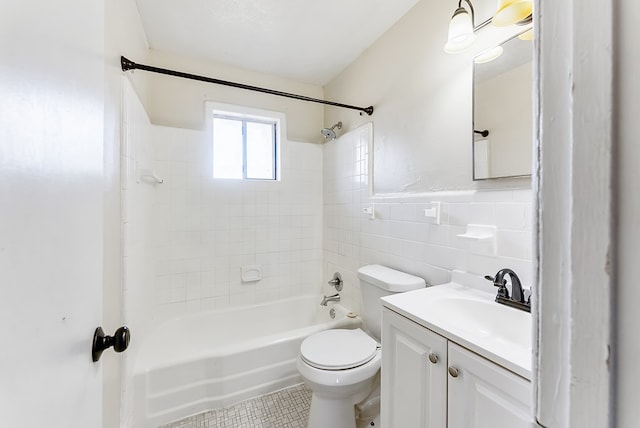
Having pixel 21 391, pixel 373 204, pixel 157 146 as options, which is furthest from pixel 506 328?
pixel 157 146

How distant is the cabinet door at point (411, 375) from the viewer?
88 centimetres

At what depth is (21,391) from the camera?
0.33 meters

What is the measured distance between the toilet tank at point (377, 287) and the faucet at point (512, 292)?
413mm

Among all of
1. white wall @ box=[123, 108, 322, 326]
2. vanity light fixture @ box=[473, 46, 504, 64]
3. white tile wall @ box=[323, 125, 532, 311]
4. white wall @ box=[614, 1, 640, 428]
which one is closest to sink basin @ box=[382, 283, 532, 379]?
white tile wall @ box=[323, 125, 532, 311]

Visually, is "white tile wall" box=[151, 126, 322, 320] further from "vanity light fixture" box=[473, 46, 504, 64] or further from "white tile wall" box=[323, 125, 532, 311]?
"vanity light fixture" box=[473, 46, 504, 64]

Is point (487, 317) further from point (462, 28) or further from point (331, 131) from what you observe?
point (331, 131)

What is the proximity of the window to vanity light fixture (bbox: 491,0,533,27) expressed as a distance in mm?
1859

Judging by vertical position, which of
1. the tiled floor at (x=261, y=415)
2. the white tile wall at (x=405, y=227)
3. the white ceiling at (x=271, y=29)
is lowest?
the tiled floor at (x=261, y=415)

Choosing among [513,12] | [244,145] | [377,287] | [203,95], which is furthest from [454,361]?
[203,95]

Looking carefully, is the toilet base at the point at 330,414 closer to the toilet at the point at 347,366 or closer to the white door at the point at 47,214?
the toilet at the point at 347,366

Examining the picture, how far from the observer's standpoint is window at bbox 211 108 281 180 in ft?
7.73

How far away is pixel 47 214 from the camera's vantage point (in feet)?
1.31

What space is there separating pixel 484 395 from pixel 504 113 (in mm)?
1082

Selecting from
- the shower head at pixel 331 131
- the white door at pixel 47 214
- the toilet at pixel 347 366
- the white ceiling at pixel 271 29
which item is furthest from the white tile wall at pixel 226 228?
the white door at pixel 47 214
